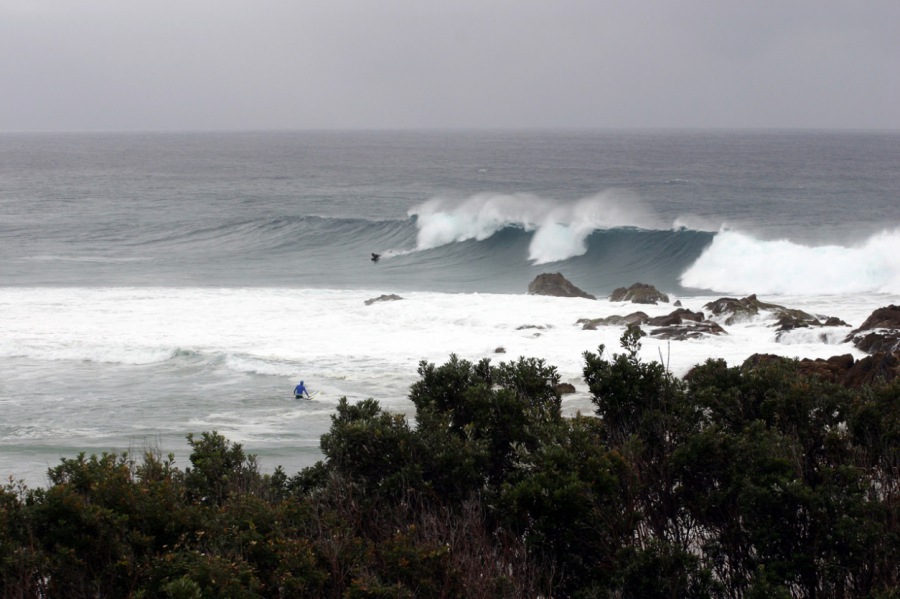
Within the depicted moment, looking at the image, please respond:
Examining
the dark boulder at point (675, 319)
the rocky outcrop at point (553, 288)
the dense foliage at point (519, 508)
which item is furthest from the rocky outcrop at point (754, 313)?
the dense foliage at point (519, 508)

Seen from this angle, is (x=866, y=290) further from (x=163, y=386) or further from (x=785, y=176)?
(x=785, y=176)

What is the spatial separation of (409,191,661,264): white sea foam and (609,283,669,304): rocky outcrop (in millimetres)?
13517

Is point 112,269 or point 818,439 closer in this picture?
point 818,439

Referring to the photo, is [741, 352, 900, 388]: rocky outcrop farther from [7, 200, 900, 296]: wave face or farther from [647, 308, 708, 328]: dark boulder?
[7, 200, 900, 296]: wave face

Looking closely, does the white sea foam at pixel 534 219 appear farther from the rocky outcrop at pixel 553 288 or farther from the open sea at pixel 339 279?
the rocky outcrop at pixel 553 288

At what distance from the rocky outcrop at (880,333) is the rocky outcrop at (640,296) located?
28.2 feet

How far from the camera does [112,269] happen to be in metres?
38.7


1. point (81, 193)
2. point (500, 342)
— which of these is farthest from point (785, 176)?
point (500, 342)

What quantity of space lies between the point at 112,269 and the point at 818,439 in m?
35.4

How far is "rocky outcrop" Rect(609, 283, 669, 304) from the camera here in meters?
29.2

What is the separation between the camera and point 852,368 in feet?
52.5

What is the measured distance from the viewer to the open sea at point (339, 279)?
1738 centimetres

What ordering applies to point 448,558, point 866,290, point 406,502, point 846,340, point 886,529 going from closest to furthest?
point 448,558, point 886,529, point 406,502, point 846,340, point 866,290

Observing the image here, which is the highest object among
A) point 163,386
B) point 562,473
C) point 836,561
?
point 562,473
